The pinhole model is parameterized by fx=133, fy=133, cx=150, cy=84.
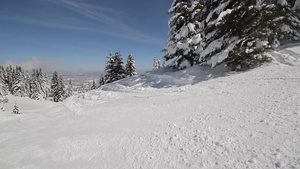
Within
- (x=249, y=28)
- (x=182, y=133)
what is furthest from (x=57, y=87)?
(x=249, y=28)

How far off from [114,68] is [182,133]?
21.2 metres

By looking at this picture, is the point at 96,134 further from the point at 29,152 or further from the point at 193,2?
the point at 193,2

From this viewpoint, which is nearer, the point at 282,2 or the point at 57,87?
the point at 282,2

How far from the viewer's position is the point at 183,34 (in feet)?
35.5

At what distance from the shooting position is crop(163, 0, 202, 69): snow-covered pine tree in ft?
35.6

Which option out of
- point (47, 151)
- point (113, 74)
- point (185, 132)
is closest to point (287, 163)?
point (185, 132)

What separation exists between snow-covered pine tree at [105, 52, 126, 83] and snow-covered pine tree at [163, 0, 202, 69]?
42.3 feet

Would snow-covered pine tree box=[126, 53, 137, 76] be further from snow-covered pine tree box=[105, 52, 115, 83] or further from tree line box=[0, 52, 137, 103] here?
snow-covered pine tree box=[105, 52, 115, 83]

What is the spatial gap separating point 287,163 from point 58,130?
698 cm

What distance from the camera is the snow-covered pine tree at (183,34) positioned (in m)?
10.8

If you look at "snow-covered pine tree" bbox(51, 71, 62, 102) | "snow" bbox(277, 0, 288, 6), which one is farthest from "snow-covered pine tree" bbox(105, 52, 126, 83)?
"snow-covered pine tree" bbox(51, 71, 62, 102)

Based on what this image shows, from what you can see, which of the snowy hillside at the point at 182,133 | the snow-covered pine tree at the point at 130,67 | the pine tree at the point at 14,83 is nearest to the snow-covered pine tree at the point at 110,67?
the snow-covered pine tree at the point at 130,67

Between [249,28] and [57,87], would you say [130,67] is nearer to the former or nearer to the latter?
[249,28]

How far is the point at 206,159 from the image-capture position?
9.55ft
